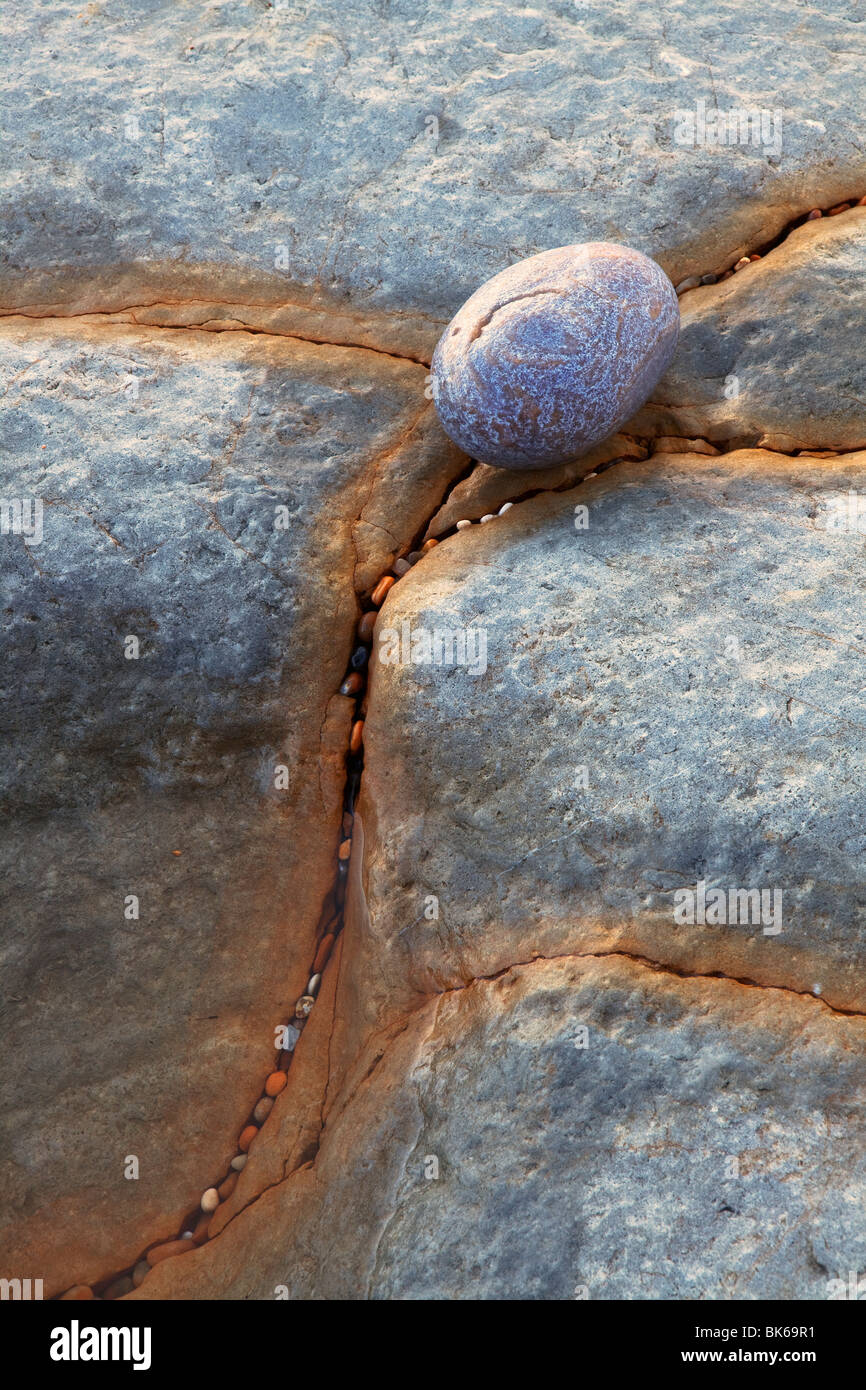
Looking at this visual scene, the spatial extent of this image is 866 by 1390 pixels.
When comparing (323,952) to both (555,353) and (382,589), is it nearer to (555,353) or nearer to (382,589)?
(382,589)

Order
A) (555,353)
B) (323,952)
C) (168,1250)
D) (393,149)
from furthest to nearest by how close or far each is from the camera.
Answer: (393,149), (323,952), (555,353), (168,1250)

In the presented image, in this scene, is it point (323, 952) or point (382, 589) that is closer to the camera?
point (323, 952)

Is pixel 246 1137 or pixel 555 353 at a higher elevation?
pixel 555 353

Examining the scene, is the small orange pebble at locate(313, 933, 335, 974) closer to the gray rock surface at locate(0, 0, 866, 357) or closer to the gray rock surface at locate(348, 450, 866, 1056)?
the gray rock surface at locate(348, 450, 866, 1056)

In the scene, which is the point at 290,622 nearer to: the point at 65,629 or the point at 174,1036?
the point at 65,629

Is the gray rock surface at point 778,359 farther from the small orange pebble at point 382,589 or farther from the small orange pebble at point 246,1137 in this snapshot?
the small orange pebble at point 246,1137

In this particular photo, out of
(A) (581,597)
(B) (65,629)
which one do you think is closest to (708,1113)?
(A) (581,597)

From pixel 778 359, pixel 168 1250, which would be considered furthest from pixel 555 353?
pixel 168 1250
